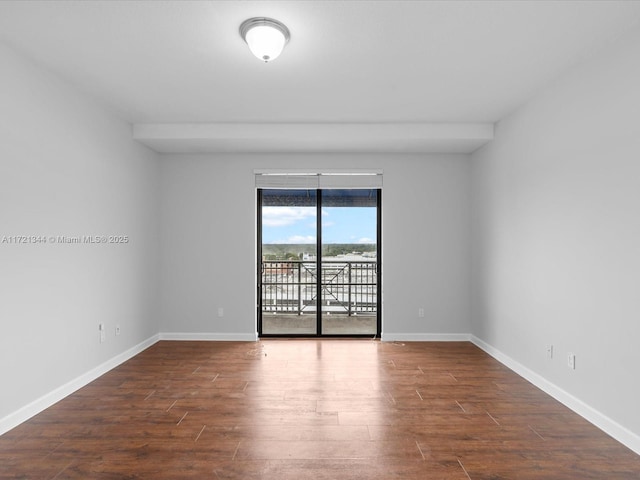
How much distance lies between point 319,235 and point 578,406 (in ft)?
10.7

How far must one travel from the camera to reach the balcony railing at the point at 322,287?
5137 millimetres

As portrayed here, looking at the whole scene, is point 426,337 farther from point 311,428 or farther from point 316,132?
point 316,132

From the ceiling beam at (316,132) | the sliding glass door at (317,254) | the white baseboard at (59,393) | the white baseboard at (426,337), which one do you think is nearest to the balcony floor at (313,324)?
the sliding glass door at (317,254)

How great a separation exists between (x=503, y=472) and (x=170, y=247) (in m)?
4.18

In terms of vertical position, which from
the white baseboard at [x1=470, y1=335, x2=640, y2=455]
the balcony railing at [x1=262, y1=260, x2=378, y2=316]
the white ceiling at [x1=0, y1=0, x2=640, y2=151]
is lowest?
the white baseboard at [x1=470, y1=335, x2=640, y2=455]

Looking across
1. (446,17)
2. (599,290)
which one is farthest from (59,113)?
(599,290)

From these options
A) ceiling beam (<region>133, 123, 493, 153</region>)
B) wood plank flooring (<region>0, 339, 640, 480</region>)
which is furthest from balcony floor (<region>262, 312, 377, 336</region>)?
ceiling beam (<region>133, 123, 493, 153</region>)

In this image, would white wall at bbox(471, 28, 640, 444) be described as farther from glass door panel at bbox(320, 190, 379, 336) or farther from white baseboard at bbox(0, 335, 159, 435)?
white baseboard at bbox(0, 335, 159, 435)

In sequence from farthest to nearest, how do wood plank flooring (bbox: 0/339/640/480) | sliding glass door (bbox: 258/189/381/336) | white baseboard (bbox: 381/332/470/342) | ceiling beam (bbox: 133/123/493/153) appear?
sliding glass door (bbox: 258/189/381/336) < white baseboard (bbox: 381/332/470/342) < ceiling beam (bbox: 133/123/493/153) < wood plank flooring (bbox: 0/339/640/480)

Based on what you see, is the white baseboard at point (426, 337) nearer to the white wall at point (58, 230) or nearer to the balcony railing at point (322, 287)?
the balcony railing at point (322, 287)

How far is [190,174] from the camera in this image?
4.79 metres

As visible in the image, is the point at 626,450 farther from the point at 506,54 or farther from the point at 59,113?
the point at 59,113

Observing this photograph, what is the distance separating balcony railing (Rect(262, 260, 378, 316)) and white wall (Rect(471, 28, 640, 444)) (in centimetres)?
175

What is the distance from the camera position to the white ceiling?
213cm
